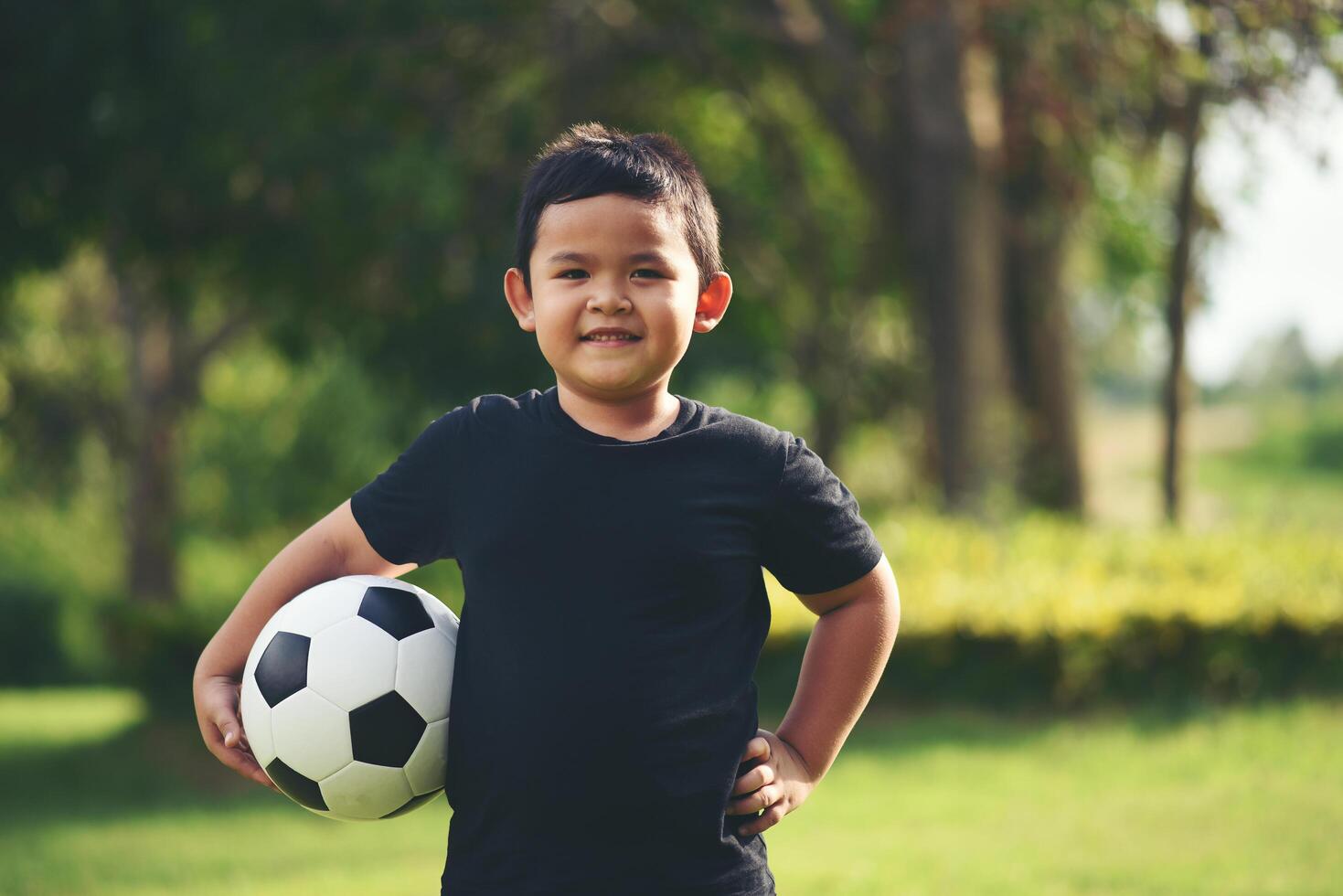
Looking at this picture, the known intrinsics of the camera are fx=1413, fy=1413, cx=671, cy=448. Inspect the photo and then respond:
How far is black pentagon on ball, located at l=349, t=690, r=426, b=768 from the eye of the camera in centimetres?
233

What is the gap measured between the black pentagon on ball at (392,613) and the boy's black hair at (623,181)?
59 cm

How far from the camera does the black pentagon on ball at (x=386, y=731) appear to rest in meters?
2.33

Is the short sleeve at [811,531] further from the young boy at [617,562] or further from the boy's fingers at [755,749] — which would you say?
the boy's fingers at [755,749]

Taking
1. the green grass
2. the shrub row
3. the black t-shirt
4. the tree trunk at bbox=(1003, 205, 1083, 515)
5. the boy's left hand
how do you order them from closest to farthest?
the black t-shirt
the boy's left hand
the green grass
the shrub row
the tree trunk at bbox=(1003, 205, 1083, 515)

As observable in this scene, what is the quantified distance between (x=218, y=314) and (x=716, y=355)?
31.9 feet

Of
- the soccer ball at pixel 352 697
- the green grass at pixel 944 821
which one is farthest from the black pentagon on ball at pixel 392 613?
the green grass at pixel 944 821

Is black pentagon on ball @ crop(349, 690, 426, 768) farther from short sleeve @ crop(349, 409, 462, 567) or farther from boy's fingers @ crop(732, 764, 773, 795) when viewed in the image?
boy's fingers @ crop(732, 764, 773, 795)

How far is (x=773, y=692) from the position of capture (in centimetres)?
905

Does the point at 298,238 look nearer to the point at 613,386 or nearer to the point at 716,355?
the point at 716,355

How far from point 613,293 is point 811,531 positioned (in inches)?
19.6

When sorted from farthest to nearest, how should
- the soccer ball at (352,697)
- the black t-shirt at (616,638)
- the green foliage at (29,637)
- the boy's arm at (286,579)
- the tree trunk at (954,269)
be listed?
the green foliage at (29,637) < the tree trunk at (954,269) < the boy's arm at (286,579) < the soccer ball at (352,697) < the black t-shirt at (616,638)

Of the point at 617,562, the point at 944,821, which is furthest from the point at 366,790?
the point at 944,821

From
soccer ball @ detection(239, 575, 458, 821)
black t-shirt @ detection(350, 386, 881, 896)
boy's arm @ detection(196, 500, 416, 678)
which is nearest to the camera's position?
black t-shirt @ detection(350, 386, 881, 896)

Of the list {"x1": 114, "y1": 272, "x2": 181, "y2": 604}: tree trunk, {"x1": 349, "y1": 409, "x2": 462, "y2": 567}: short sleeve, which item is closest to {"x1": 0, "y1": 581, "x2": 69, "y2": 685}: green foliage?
{"x1": 114, "y1": 272, "x2": 181, "y2": 604}: tree trunk
